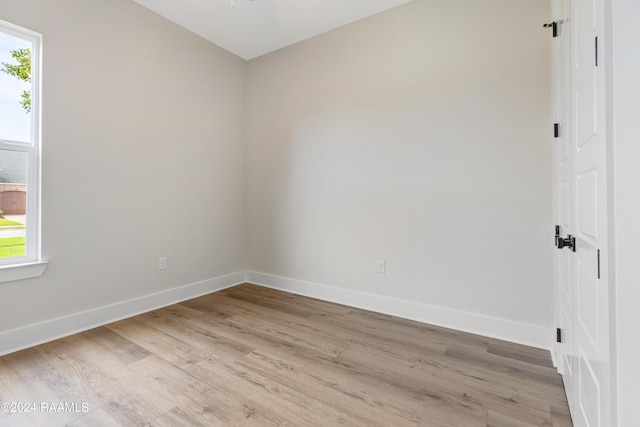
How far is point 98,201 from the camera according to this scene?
97.0 inches

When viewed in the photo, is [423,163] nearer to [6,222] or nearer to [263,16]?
[263,16]

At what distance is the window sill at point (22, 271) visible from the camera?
1.98 m

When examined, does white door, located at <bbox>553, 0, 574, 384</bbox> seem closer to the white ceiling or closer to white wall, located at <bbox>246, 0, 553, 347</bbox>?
white wall, located at <bbox>246, 0, 553, 347</bbox>

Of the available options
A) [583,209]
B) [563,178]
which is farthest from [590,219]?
[563,178]

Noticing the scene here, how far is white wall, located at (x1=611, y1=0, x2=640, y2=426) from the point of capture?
67 cm

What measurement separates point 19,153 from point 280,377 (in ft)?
8.09

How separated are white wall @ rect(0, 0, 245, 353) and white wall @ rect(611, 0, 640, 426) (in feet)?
10.5

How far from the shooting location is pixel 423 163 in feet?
8.45

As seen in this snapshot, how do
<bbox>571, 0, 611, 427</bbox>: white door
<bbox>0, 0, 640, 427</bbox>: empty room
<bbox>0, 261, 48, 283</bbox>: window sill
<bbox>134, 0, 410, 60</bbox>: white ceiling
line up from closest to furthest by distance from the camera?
1. <bbox>571, 0, 611, 427</bbox>: white door
2. <bbox>0, 0, 640, 427</bbox>: empty room
3. <bbox>0, 261, 48, 283</bbox>: window sill
4. <bbox>134, 0, 410, 60</bbox>: white ceiling

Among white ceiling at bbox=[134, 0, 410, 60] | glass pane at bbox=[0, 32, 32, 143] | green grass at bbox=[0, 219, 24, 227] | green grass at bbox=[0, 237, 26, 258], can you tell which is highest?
white ceiling at bbox=[134, 0, 410, 60]

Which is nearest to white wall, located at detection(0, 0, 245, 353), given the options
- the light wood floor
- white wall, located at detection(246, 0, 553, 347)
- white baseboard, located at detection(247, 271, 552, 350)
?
the light wood floor

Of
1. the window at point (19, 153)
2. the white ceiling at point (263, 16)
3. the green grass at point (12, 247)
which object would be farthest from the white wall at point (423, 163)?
the green grass at point (12, 247)

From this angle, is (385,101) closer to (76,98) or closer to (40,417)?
(76,98)

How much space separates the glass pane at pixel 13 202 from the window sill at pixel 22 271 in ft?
0.41
